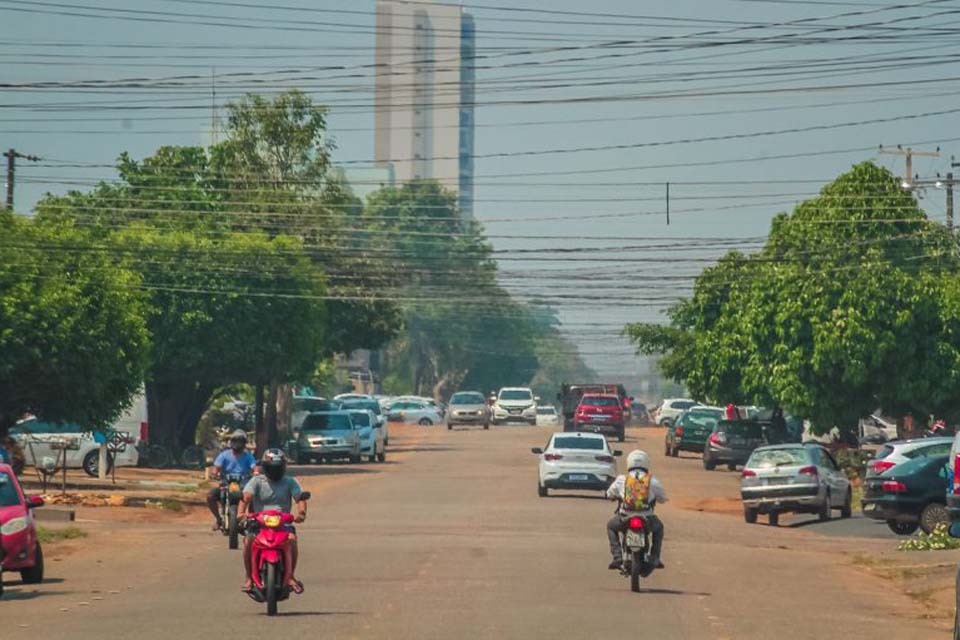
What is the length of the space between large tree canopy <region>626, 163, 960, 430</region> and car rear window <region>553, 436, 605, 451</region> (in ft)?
41.6

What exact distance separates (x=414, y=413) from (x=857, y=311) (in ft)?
190

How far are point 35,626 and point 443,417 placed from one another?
3854 inches

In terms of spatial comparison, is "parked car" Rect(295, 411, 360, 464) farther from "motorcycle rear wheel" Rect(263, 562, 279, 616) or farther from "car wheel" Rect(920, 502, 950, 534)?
"motorcycle rear wheel" Rect(263, 562, 279, 616)

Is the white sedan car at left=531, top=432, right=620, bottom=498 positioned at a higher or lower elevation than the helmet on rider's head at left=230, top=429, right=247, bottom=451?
lower

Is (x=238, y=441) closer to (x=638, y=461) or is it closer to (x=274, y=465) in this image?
(x=638, y=461)

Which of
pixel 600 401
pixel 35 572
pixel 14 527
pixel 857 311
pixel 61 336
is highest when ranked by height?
pixel 857 311

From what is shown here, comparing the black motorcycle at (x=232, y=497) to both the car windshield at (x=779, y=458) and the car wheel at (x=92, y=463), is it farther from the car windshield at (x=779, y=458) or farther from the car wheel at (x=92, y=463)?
the car wheel at (x=92, y=463)

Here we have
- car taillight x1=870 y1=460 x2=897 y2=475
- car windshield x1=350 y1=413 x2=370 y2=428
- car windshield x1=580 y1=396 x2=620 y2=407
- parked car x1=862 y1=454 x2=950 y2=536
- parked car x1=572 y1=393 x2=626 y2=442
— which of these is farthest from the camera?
car windshield x1=580 y1=396 x2=620 y2=407

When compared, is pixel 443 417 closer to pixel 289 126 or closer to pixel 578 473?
pixel 289 126

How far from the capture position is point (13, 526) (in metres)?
21.7

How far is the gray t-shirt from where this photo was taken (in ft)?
65.3

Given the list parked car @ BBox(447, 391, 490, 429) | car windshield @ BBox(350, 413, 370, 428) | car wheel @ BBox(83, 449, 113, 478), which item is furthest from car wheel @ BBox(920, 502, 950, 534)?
parked car @ BBox(447, 391, 490, 429)

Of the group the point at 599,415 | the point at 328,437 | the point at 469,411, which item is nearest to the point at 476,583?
the point at 328,437

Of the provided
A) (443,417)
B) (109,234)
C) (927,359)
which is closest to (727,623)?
Answer: (927,359)
